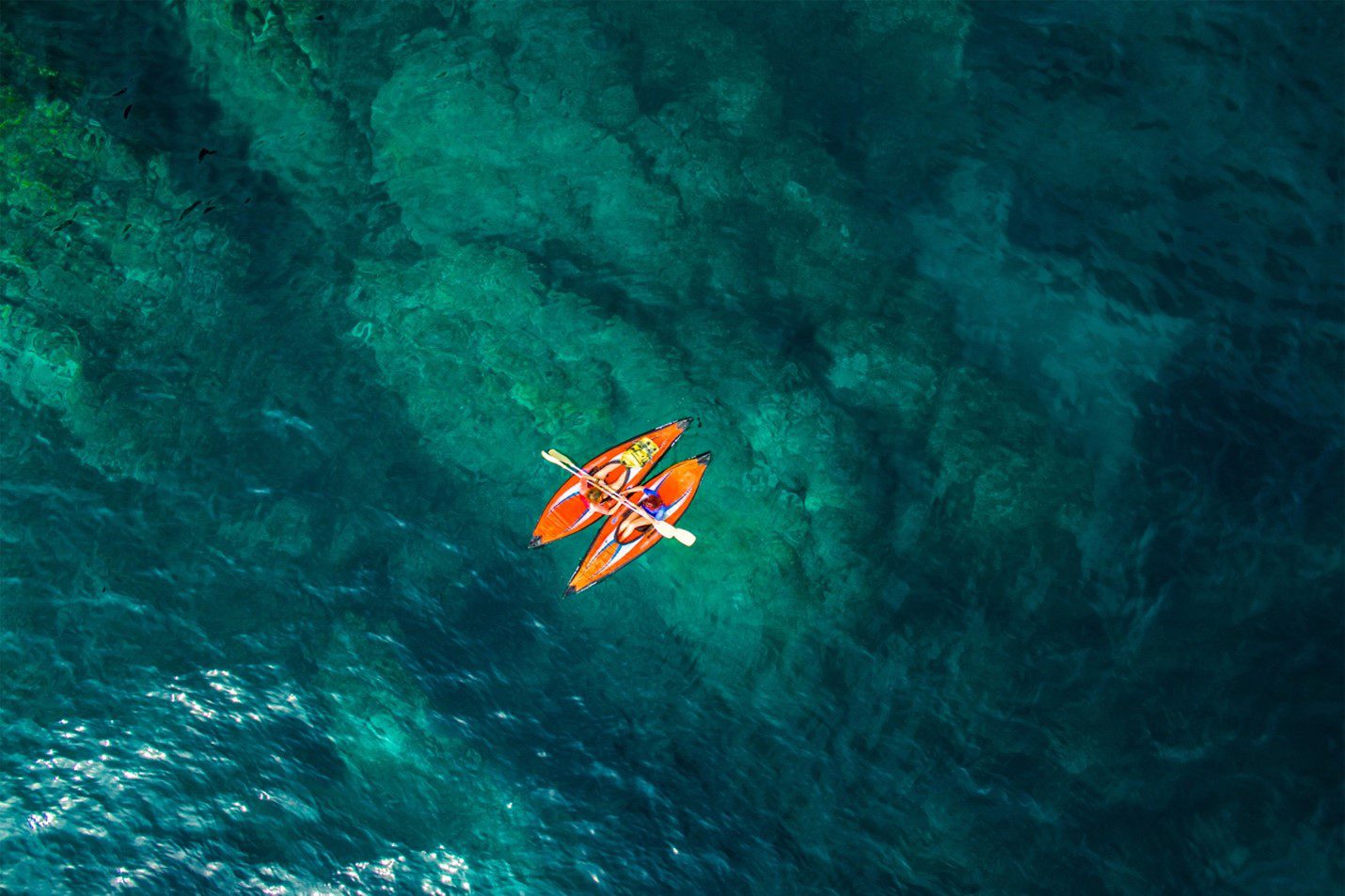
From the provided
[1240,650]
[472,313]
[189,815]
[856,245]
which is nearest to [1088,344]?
[856,245]

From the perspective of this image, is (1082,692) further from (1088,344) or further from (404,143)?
(404,143)

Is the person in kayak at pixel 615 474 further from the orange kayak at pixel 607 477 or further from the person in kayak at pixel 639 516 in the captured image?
the person in kayak at pixel 639 516

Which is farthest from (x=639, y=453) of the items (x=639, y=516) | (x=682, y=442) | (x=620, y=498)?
(x=639, y=516)

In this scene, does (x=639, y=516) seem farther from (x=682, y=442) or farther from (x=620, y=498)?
(x=682, y=442)

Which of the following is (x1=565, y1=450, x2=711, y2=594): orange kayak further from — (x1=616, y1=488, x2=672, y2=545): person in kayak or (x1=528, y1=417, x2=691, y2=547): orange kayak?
(x1=528, y1=417, x2=691, y2=547): orange kayak

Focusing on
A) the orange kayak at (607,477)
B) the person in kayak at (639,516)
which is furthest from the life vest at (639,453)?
the person in kayak at (639,516)

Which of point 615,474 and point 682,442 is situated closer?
point 615,474
